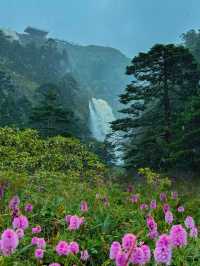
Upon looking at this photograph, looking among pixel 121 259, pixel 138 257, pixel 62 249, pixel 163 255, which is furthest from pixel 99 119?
pixel 121 259

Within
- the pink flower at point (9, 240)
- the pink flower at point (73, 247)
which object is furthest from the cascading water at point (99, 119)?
the pink flower at point (9, 240)

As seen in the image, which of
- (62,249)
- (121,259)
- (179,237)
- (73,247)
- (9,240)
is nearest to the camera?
(121,259)

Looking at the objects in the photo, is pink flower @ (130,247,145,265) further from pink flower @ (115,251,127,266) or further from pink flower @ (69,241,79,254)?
pink flower @ (69,241,79,254)

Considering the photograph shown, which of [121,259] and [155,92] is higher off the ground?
[155,92]

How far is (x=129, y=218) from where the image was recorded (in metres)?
6.73

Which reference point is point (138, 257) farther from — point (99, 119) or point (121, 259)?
point (99, 119)

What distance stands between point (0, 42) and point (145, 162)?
10756 cm

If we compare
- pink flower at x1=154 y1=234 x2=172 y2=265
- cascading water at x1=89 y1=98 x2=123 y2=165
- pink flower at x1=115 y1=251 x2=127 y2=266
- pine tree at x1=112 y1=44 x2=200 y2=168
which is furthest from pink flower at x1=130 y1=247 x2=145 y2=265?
cascading water at x1=89 y1=98 x2=123 y2=165

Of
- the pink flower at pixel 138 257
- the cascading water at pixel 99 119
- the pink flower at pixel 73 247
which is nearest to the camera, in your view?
the pink flower at pixel 138 257

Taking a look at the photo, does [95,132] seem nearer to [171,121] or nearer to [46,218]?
[171,121]

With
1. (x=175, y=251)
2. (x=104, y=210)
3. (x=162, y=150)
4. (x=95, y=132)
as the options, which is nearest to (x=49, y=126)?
(x=162, y=150)

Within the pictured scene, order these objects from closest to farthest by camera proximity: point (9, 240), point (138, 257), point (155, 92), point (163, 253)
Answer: point (163, 253)
point (138, 257)
point (9, 240)
point (155, 92)

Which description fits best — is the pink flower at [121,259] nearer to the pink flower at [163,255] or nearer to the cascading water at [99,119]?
A: the pink flower at [163,255]

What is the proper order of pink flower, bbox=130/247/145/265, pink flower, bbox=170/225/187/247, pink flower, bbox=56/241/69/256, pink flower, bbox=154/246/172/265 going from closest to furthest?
1. pink flower, bbox=154/246/172/265
2. pink flower, bbox=130/247/145/265
3. pink flower, bbox=170/225/187/247
4. pink flower, bbox=56/241/69/256
